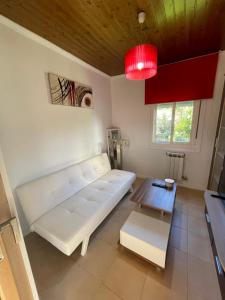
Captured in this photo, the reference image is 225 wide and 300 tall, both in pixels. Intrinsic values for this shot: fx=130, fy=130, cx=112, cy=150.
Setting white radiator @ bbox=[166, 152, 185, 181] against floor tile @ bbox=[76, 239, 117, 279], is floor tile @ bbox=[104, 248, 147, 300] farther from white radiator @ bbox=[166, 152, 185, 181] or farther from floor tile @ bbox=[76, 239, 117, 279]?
white radiator @ bbox=[166, 152, 185, 181]

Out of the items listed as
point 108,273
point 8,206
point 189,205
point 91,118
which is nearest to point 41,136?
point 91,118

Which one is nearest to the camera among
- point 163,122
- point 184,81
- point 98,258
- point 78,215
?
point 98,258

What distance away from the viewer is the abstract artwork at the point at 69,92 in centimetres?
190

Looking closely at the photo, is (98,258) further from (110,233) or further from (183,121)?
(183,121)

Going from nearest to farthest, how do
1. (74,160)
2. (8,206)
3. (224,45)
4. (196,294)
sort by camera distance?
(8,206), (196,294), (224,45), (74,160)

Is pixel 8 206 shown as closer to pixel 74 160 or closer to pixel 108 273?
pixel 108 273

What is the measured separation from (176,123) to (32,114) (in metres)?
2.59

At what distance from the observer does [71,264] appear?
4.49ft

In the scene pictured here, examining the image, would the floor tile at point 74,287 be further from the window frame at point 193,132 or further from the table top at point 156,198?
the window frame at point 193,132

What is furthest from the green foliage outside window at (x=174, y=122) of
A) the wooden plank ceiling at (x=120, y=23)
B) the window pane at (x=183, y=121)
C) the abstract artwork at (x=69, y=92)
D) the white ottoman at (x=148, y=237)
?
the white ottoman at (x=148, y=237)

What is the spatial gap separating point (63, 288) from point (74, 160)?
1631 mm

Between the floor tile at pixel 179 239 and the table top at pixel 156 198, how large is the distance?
41 centimetres

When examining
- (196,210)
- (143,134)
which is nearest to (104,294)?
(196,210)

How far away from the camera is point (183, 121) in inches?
104
